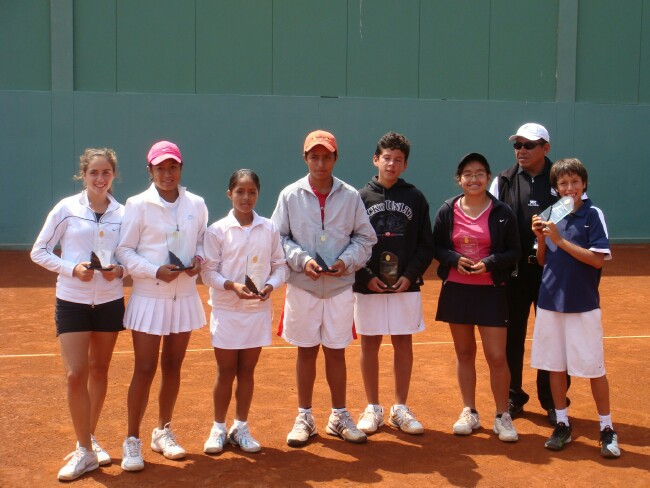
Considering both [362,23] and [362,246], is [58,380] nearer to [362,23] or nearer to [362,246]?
[362,246]

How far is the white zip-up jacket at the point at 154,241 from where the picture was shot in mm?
4633

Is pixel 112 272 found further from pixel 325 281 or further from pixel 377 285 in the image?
pixel 377 285

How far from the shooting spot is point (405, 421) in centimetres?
530

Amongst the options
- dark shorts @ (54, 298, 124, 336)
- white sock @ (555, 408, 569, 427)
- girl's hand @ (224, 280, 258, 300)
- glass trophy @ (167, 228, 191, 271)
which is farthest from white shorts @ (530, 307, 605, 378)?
dark shorts @ (54, 298, 124, 336)

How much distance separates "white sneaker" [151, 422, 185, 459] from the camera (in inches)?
186

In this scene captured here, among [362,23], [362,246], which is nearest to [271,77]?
[362,23]

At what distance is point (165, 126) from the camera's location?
16.2m

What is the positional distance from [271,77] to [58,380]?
10919mm

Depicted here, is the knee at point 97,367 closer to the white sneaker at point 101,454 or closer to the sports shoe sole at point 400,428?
the white sneaker at point 101,454

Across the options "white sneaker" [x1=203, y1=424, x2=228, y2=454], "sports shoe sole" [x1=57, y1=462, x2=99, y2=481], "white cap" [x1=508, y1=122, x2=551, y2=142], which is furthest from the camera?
"white cap" [x1=508, y1=122, x2=551, y2=142]

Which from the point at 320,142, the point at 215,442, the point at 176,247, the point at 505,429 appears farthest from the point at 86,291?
the point at 505,429

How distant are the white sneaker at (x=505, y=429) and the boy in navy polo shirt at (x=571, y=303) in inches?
8.4

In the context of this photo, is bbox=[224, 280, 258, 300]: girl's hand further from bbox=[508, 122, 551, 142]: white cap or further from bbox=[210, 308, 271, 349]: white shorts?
bbox=[508, 122, 551, 142]: white cap

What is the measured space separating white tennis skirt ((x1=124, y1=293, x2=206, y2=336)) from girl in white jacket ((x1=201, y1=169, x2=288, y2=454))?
0.73 ft
